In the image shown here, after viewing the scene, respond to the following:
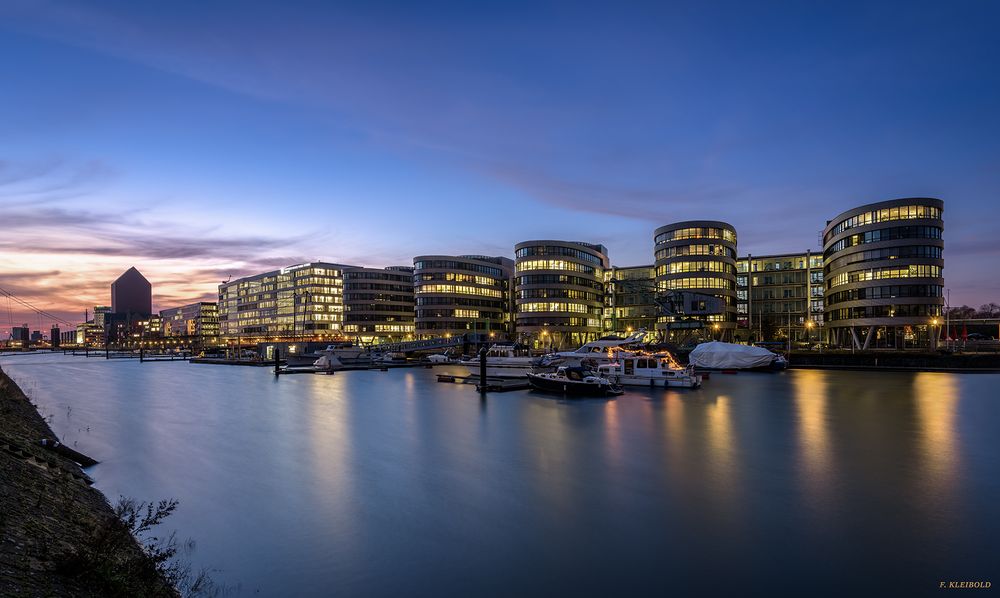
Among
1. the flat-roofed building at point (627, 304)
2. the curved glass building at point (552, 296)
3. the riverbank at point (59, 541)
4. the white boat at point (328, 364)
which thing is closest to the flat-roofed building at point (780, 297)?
the flat-roofed building at point (627, 304)

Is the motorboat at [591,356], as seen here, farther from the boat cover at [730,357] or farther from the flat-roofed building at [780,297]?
the flat-roofed building at [780,297]

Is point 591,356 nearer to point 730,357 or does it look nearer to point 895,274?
point 730,357

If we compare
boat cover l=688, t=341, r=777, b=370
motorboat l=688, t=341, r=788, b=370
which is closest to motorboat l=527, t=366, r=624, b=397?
motorboat l=688, t=341, r=788, b=370

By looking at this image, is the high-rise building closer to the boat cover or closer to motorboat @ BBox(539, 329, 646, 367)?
motorboat @ BBox(539, 329, 646, 367)

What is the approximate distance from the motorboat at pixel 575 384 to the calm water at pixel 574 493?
6.84m

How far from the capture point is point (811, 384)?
2739 inches

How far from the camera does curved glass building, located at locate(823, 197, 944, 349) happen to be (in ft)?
354

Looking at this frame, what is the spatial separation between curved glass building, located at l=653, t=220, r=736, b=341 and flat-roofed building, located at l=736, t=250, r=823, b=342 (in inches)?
630

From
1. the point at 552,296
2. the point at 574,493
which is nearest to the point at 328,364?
the point at 552,296

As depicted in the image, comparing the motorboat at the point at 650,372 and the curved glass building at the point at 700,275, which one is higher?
the curved glass building at the point at 700,275

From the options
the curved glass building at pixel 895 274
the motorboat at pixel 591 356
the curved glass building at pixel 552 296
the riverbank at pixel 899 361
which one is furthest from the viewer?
the curved glass building at pixel 552 296

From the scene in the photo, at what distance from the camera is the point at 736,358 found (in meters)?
91.7

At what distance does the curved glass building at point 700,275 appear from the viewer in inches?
5443

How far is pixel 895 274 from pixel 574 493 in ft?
382
